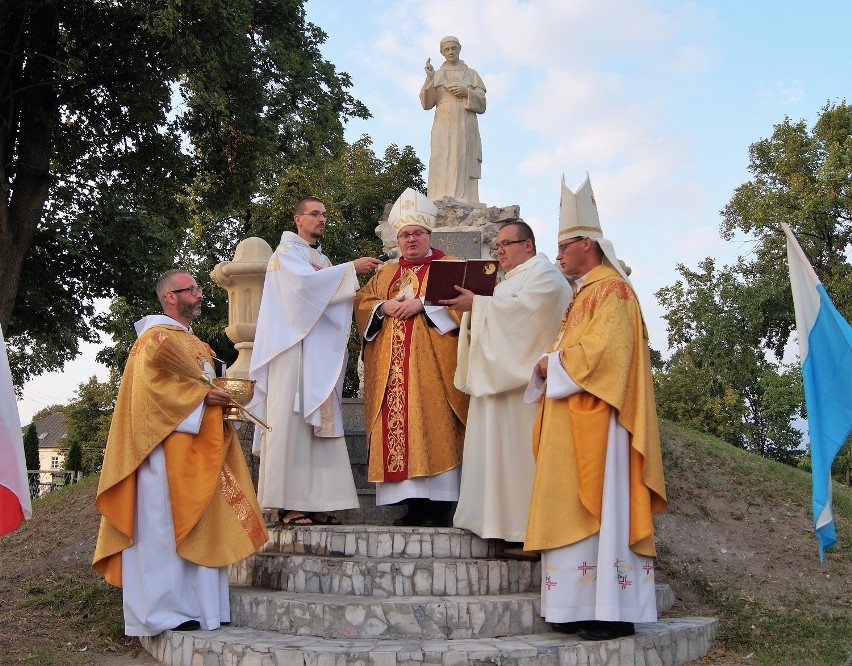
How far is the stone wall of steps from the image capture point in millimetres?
4777

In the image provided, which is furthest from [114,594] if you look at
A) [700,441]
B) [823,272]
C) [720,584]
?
[823,272]

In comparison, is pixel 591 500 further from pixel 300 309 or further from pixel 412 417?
pixel 300 309

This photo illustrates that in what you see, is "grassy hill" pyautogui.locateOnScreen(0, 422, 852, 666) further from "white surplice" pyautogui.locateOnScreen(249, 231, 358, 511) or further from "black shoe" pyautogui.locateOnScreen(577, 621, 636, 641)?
"white surplice" pyautogui.locateOnScreen(249, 231, 358, 511)

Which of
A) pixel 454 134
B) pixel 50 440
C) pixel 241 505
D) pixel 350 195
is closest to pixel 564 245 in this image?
pixel 241 505

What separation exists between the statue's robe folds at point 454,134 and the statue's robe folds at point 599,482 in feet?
19.0

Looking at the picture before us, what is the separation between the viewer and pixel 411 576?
5438mm

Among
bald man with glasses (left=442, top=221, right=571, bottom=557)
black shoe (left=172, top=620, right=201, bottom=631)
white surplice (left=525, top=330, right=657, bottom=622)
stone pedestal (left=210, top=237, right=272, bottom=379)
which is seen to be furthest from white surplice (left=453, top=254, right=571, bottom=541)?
stone pedestal (left=210, top=237, right=272, bottom=379)

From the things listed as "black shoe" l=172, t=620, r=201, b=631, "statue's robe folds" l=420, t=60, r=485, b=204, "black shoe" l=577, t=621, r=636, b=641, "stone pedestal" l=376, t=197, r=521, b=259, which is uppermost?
"statue's robe folds" l=420, t=60, r=485, b=204

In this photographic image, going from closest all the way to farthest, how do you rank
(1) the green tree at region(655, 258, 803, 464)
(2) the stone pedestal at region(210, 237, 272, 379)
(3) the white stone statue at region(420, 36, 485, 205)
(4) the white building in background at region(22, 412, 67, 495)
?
(2) the stone pedestal at region(210, 237, 272, 379) → (3) the white stone statue at region(420, 36, 485, 205) → (1) the green tree at region(655, 258, 803, 464) → (4) the white building in background at region(22, 412, 67, 495)

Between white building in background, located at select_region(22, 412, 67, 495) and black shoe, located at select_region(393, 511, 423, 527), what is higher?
white building in background, located at select_region(22, 412, 67, 495)

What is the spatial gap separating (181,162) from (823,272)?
17644 millimetres

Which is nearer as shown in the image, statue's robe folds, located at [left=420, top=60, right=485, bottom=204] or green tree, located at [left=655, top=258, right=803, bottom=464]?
statue's robe folds, located at [left=420, top=60, right=485, bottom=204]

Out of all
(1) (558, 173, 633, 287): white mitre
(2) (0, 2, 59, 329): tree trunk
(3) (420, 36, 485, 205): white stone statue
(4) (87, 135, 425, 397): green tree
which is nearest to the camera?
(1) (558, 173, 633, 287): white mitre

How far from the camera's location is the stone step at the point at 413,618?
199 inches
